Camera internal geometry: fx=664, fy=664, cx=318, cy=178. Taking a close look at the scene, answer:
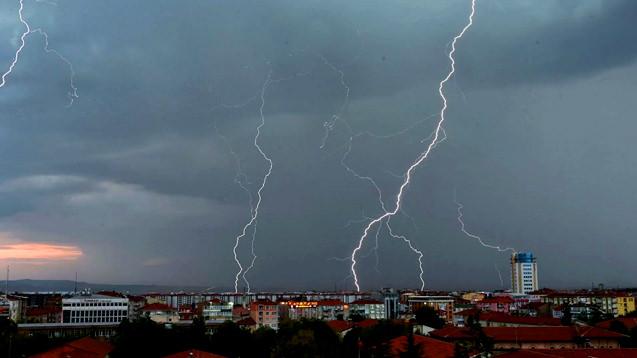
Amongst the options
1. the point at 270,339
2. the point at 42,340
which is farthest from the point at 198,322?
the point at 42,340

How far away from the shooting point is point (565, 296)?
218 feet

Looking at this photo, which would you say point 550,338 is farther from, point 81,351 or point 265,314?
point 265,314

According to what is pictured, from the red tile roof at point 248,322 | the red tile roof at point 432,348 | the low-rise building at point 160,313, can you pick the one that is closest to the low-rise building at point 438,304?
the red tile roof at point 248,322

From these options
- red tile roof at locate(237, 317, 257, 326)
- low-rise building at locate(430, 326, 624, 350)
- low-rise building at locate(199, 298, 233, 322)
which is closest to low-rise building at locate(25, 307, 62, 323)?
Answer: low-rise building at locate(199, 298, 233, 322)

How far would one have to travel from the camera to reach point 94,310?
4784 centimetres

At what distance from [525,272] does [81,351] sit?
273ft

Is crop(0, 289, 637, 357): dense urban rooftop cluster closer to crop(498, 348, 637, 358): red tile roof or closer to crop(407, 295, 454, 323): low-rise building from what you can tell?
crop(498, 348, 637, 358): red tile roof

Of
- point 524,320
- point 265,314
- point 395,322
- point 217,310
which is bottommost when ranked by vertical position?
point 217,310

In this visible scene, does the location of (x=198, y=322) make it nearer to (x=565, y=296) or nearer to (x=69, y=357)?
(x=69, y=357)

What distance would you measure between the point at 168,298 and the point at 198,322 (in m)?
55.5

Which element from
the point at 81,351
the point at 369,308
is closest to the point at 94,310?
the point at 81,351

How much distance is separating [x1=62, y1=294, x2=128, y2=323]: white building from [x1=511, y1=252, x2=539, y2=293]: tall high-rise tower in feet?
214

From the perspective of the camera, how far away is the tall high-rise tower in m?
96.8

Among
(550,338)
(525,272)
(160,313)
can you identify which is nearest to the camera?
(550,338)
